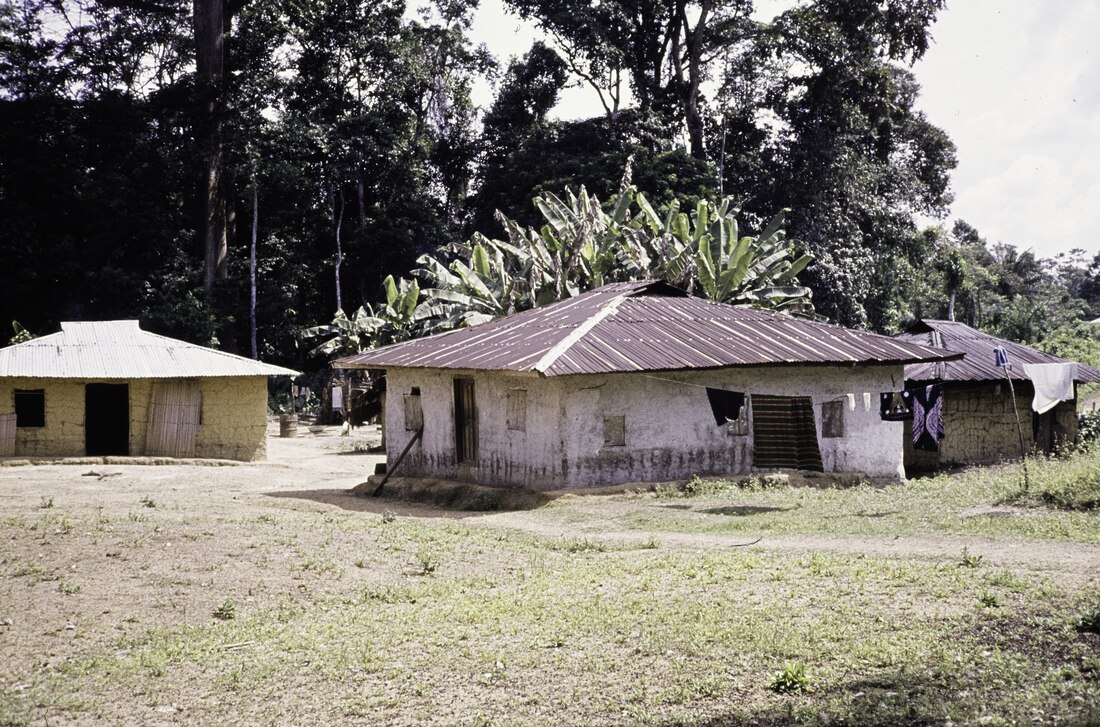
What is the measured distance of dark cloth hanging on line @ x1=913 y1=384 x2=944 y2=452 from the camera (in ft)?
65.5

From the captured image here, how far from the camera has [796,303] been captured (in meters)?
27.6

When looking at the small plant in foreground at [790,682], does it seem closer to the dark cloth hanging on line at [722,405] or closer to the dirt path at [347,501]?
the dirt path at [347,501]

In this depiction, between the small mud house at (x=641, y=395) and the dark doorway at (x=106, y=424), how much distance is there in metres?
9.82

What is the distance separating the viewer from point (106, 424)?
28656 millimetres

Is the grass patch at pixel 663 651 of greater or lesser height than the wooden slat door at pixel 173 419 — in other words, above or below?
below

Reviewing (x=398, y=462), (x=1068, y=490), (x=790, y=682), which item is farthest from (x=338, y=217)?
(x=790, y=682)

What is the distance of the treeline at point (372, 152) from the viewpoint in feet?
136

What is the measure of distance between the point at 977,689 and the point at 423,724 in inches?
148

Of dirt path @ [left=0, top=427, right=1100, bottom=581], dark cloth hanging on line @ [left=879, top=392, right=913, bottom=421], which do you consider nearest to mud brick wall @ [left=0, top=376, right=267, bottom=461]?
dirt path @ [left=0, top=427, right=1100, bottom=581]

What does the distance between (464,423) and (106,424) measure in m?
13.2

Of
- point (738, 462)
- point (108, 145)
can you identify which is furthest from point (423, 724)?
point (108, 145)

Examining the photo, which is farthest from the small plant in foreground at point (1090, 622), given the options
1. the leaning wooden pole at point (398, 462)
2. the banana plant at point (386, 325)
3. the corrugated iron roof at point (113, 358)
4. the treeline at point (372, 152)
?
the treeline at point (372, 152)

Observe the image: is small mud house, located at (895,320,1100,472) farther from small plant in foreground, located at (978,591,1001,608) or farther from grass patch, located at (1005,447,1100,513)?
small plant in foreground, located at (978,591,1001,608)

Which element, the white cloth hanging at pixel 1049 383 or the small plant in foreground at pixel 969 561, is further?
the white cloth hanging at pixel 1049 383
